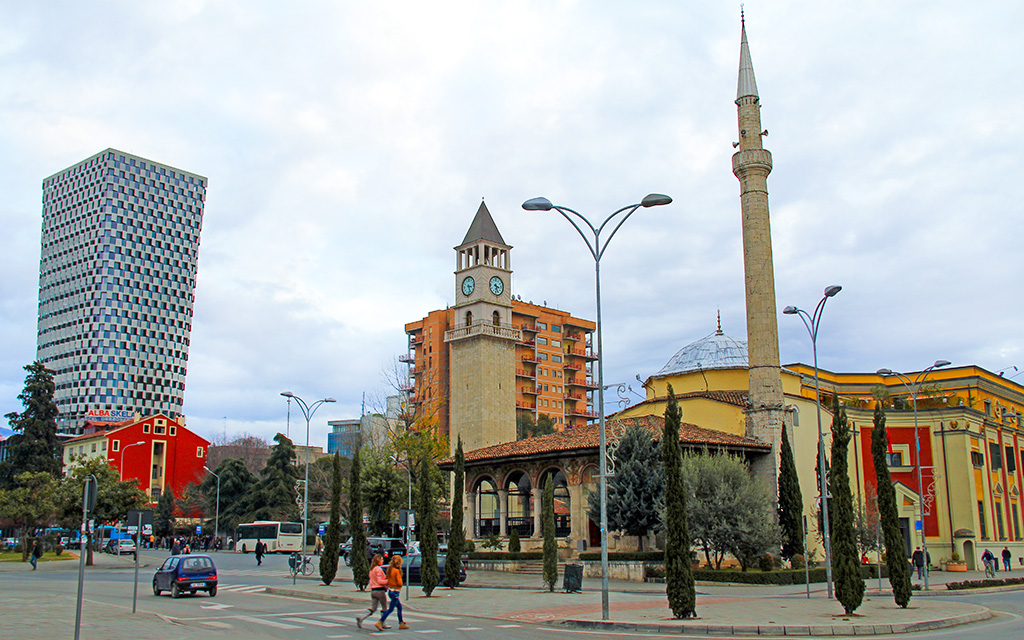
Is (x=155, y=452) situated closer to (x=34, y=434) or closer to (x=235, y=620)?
(x=34, y=434)

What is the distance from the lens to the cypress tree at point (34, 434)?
2283 inches

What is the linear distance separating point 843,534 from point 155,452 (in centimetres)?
7701

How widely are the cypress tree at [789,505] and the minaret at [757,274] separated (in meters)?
2.45

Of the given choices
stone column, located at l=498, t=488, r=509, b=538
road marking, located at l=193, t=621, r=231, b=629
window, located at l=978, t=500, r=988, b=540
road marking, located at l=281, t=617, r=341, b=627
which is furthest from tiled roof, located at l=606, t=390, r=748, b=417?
road marking, located at l=193, t=621, r=231, b=629

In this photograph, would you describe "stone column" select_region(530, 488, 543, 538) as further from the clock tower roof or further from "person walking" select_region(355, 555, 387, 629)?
the clock tower roof

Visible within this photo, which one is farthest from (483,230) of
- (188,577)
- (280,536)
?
(188,577)

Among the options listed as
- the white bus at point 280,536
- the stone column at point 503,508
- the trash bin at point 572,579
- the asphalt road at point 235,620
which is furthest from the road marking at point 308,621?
Result: the white bus at point 280,536

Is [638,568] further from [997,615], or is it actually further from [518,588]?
[997,615]

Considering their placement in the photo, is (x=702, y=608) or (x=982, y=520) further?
(x=982, y=520)

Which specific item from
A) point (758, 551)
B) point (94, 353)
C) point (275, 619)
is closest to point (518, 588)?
point (758, 551)

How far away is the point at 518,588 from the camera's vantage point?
2770 cm

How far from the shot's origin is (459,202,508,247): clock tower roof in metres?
67.9

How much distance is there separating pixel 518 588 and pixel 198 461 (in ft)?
215

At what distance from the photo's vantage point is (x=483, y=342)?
66.2 m
